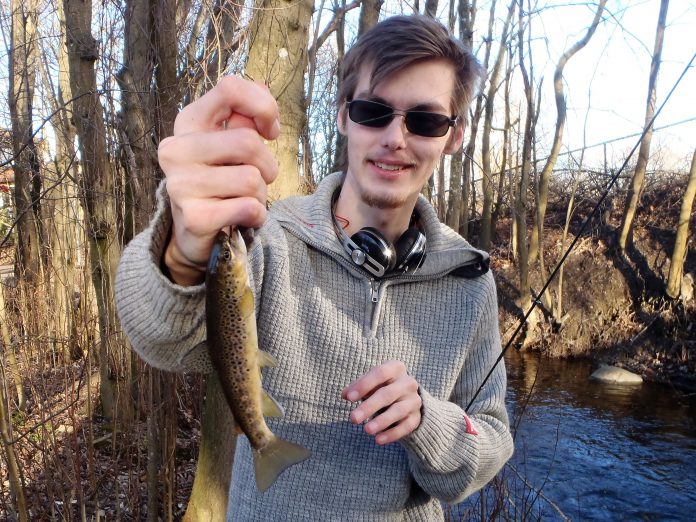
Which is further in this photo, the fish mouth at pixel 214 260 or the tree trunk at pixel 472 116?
the tree trunk at pixel 472 116

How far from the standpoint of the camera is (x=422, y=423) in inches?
67.8

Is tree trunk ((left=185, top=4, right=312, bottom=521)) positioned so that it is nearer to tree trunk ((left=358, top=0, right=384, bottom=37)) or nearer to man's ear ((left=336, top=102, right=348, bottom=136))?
man's ear ((left=336, top=102, right=348, bottom=136))

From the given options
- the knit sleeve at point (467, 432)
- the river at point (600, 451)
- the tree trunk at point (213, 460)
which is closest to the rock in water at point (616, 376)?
the river at point (600, 451)

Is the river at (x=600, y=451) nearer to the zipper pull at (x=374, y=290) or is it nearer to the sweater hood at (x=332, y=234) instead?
the sweater hood at (x=332, y=234)

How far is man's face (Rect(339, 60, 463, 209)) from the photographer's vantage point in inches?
83.2

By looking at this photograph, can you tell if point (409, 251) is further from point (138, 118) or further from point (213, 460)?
point (138, 118)

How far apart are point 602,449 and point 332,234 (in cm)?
783

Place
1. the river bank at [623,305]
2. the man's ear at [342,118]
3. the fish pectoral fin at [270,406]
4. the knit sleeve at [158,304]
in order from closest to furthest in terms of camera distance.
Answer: the knit sleeve at [158,304]
the fish pectoral fin at [270,406]
the man's ear at [342,118]
the river bank at [623,305]

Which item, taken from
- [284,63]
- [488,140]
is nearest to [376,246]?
[284,63]

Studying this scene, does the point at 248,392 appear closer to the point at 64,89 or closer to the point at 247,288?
the point at 247,288

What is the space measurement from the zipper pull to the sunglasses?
0.62 metres

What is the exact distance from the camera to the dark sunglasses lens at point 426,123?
2129 mm

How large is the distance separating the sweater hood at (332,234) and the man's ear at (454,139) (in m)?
0.31

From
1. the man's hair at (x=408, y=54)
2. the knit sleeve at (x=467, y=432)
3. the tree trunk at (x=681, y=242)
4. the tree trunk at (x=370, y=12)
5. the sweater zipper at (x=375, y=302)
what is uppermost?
the tree trunk at (x=370, y=12)
